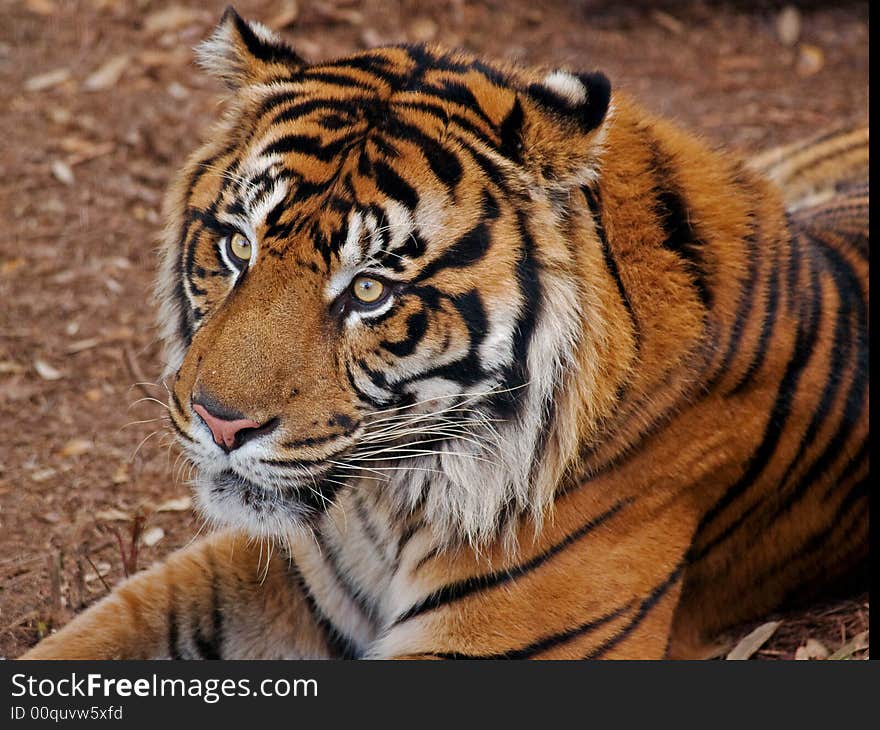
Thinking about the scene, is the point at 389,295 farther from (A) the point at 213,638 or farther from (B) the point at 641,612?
(A) the point at 213,638

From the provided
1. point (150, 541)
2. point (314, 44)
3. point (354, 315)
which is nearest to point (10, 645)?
point (150, 541)

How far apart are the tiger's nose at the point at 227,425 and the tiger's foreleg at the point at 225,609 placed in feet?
2.15

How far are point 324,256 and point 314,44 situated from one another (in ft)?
11.5

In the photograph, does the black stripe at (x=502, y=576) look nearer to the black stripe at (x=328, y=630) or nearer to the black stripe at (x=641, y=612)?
the black stripe at (x=641, y=612)

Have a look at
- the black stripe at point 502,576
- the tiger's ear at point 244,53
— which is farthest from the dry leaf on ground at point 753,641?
the tiger's ear at point 244,53

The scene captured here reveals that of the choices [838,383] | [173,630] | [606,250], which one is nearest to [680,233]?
[606,250]

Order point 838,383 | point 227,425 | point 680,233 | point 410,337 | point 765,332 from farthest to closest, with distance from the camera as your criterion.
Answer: point 838,383 → point 765,332 → point 680,233 → point 410,337 → point 227,425

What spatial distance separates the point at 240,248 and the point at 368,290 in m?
0.27

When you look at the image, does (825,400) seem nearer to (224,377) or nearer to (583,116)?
(583,116)

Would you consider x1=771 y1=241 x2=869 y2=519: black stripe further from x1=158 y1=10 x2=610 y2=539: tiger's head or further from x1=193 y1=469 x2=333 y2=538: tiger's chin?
x1=193 y1=469 x2=333 y2=538: tiger's chin

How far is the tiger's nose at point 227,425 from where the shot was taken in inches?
81.0

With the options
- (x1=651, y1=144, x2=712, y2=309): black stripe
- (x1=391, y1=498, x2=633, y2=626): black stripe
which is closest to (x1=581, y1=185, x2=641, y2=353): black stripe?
(x1=651, y1=144, x2=712, y2=309): black stripe

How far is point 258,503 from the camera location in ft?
7.34

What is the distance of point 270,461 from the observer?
2123 mm
